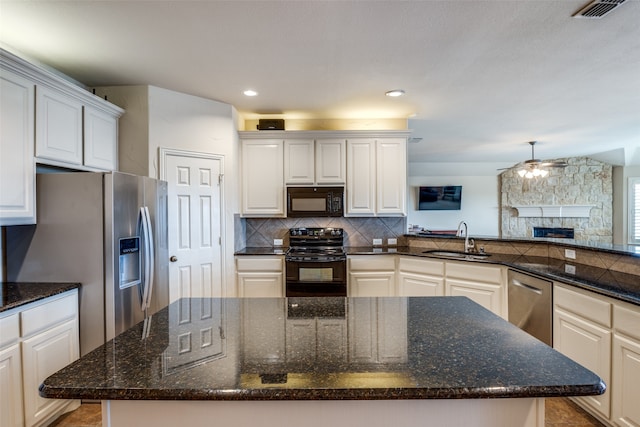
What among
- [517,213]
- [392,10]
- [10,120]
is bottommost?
[517,213]

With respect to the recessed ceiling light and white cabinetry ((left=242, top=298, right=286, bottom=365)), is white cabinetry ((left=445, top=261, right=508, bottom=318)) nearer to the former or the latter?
the recessed ceiling light

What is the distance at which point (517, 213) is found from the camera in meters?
7.79

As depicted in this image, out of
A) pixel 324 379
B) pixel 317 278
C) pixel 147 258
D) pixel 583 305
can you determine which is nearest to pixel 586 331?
pixel 583 305

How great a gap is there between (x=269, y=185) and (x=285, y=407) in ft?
10.4

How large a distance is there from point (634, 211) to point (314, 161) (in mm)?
7325

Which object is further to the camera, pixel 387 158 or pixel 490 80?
pixel 387 158

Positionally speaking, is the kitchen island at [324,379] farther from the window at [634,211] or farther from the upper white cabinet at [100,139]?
the window at [634,211]

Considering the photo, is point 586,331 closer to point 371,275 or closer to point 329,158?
point 371,275

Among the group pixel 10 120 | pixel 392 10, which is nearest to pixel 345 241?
pixel 392 10

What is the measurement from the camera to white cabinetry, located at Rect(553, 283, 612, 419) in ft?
6.05

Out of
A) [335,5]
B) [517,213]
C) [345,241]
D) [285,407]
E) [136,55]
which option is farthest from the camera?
[517,213]

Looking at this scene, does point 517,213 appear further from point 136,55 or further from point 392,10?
point 136,55

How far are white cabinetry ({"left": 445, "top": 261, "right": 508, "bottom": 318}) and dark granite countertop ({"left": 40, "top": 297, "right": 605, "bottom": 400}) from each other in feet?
A: 5.95

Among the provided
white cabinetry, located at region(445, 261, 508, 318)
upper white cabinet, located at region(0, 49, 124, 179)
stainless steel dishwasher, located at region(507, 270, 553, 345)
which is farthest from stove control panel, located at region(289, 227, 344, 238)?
upper white cabinet, located at region(0, 49, 124, 179)
